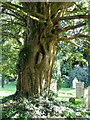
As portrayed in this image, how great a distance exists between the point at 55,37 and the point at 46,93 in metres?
1.58

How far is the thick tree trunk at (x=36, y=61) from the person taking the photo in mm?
4961

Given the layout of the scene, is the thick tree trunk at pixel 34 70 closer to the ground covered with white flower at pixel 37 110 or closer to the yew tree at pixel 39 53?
the yew tree at pixel 39 53

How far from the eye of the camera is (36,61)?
16.5 ft

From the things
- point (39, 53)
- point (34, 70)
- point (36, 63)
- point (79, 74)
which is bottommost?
point (79, 74)

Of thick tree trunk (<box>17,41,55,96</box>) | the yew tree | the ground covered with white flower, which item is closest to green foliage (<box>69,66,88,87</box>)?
the yew tree

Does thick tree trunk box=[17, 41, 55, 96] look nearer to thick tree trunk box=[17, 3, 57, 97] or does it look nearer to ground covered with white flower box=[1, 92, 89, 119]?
thick tree trunk box=[17, 3, 57, 97]

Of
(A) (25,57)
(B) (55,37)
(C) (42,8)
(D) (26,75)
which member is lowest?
(D) (26,75)

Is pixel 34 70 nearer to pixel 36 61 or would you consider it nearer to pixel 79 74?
pixel 36 61

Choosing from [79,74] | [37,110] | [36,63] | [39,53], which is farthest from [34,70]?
[79,74]

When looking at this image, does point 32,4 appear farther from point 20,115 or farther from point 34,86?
point 20,115

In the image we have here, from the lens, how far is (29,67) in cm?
498

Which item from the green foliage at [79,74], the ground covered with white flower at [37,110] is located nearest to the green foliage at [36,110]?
the ground covered with white flower at [37,110]

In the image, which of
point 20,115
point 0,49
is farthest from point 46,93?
point 0,49

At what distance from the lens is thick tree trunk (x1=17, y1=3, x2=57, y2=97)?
4.96m
